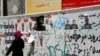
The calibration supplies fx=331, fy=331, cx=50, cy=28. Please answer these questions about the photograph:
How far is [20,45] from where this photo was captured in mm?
9242

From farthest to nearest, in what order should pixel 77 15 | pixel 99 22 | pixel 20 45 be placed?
1. pixel 20 45
2. pixel 77 15
3. pixel 99 22

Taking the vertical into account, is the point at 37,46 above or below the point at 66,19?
below

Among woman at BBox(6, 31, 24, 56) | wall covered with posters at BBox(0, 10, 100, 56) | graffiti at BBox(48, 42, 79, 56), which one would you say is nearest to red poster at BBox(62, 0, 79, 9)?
wall covered with posters at BBox(0, 10, 100, 56)

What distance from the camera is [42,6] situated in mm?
9727

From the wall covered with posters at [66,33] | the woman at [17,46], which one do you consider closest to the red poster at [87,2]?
the wall covered with posters at [66,33]

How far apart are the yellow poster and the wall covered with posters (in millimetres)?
451

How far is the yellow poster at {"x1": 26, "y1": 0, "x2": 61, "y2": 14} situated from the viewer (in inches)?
362

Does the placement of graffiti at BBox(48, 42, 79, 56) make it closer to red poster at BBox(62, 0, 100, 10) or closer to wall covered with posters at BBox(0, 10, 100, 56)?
wall covered with posters at BBox(0, 10, 100, 56)

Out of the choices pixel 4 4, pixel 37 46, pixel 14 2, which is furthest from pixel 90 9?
pixel 4 4

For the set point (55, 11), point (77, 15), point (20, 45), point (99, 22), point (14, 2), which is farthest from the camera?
point (14, 2)

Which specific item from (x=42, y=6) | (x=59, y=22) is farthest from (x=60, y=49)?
(x=42, y=6)

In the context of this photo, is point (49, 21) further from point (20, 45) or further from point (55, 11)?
point (20, 45)

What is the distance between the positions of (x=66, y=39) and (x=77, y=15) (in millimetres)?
716

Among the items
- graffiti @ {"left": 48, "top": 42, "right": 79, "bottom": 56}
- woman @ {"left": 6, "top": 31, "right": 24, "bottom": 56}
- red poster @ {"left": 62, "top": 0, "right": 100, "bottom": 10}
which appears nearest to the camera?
red poster @ {"left": 62, "top": 0, "right": 100, "bottom": 10}
